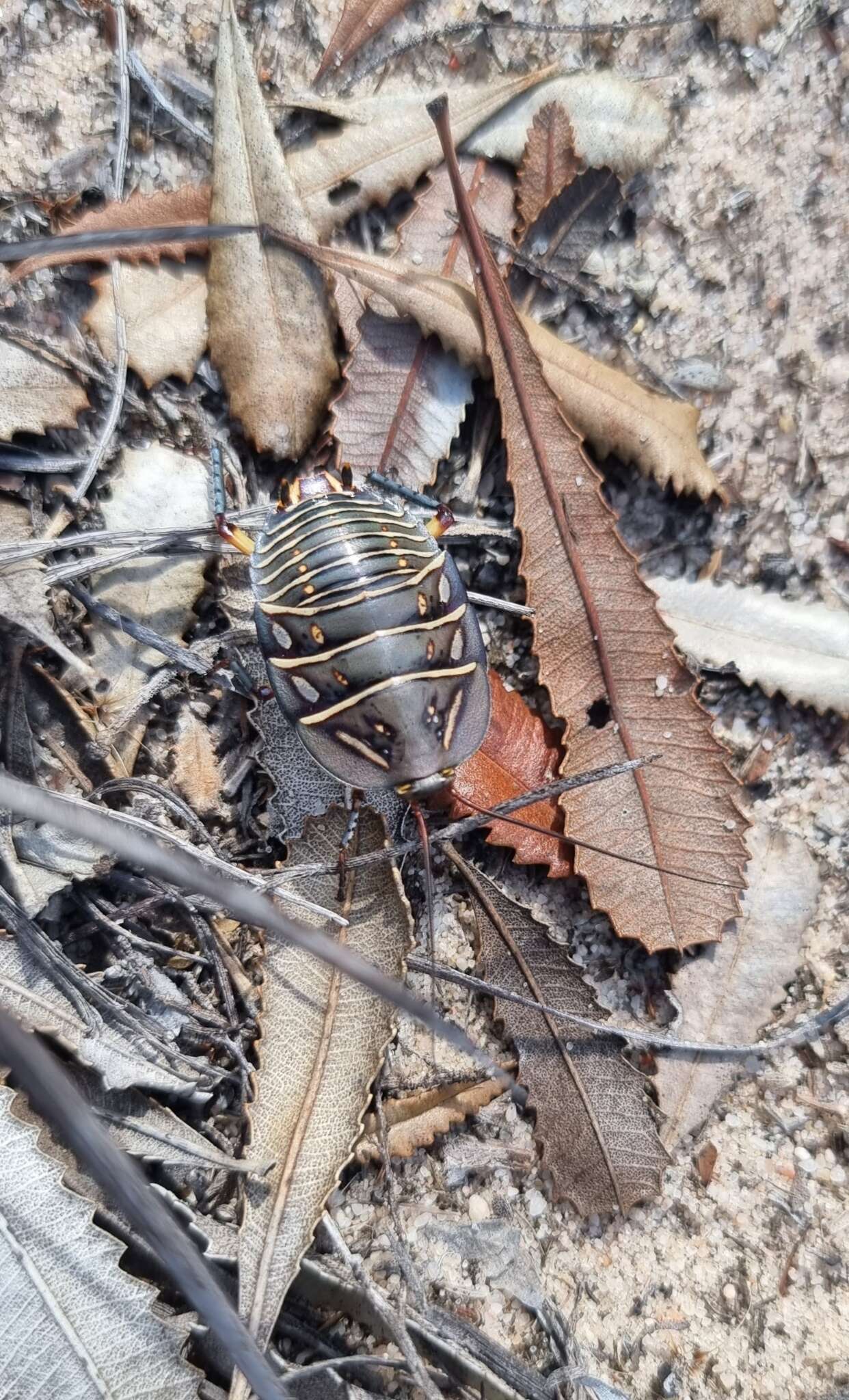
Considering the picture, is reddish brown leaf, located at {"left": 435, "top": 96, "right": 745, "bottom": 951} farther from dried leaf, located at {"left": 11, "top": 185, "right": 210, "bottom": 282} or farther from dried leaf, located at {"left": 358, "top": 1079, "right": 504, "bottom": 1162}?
dried leaf, located at {"left": 11, "top": 185, "right": 210, "bottom": 282}

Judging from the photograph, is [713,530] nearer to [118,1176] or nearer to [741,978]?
[741,978]

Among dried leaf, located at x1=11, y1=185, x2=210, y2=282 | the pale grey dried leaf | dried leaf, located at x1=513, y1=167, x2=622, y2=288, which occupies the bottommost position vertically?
the pale grey dried leaf

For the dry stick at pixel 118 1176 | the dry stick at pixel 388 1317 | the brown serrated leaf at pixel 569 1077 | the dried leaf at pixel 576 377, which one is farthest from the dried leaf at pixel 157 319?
the dry stick at pixel 388 1317

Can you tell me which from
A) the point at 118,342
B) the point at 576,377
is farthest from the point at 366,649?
the point at 118,342

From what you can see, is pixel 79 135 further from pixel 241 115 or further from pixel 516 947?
pixel 516 947

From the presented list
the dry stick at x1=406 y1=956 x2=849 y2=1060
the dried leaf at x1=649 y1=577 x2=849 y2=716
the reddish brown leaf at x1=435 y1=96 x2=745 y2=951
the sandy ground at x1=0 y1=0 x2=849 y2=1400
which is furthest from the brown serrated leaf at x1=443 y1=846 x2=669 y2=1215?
the dried leaf at x1=649 y1=577 x2=849 y2=716

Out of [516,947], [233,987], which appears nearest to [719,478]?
[516,947]

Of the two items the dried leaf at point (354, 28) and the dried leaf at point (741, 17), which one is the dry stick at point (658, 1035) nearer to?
the dried leaf at point (354, 28)
